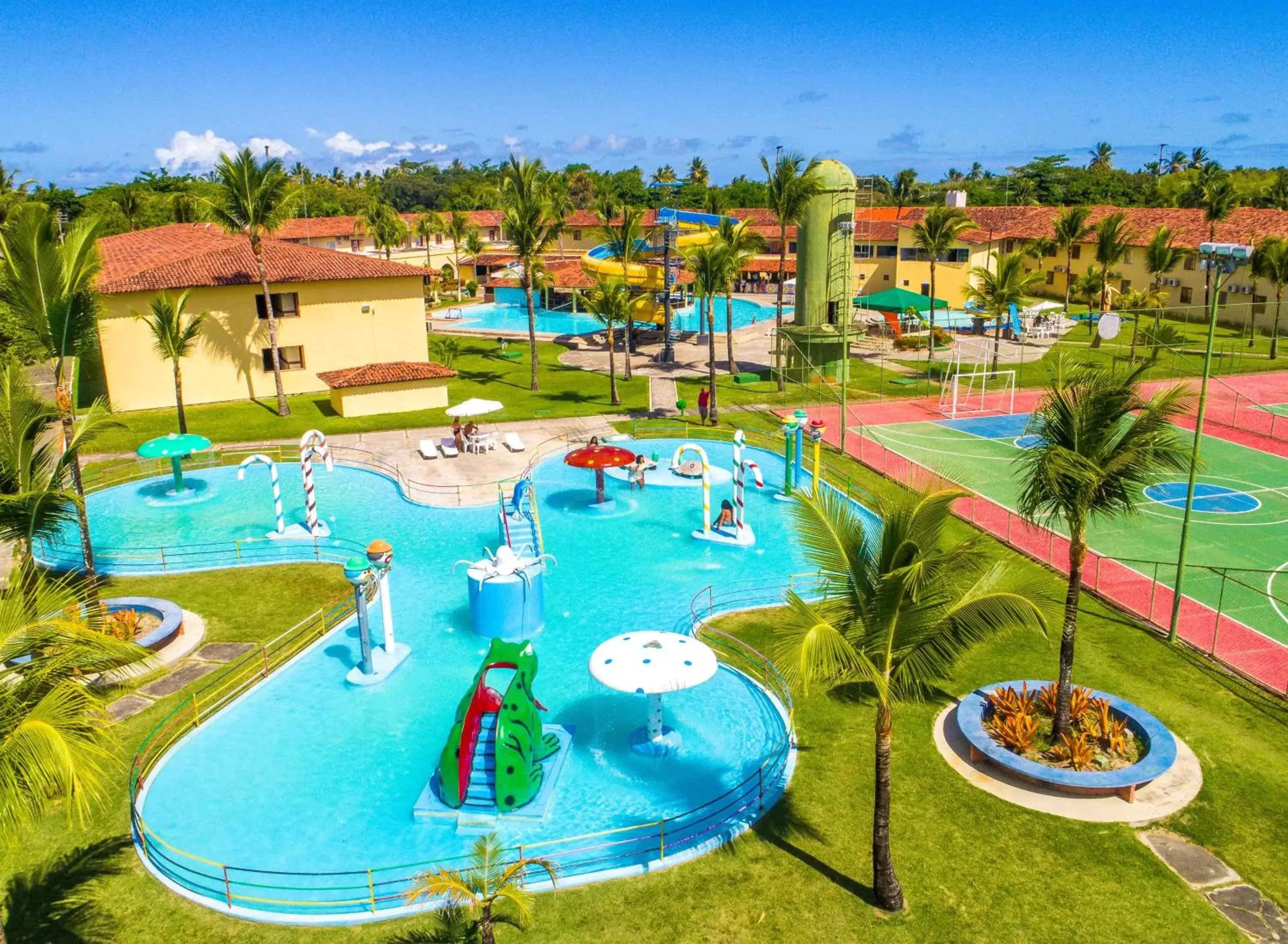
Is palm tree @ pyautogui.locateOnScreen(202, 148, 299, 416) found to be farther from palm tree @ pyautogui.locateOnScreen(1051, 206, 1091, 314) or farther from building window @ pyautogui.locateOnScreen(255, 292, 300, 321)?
palm tree @ pyautogui.locateOnScreen(1051, 206, 1091, 314)

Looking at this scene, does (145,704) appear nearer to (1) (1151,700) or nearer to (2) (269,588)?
(2) (269,588)

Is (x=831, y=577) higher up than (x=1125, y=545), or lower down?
higher up

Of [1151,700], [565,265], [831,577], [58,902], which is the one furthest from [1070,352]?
[58,902]

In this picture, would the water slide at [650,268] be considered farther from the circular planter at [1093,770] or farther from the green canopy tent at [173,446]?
the circular planter at [1093,770]

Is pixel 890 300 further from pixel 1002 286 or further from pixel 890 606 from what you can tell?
pixel 890 606

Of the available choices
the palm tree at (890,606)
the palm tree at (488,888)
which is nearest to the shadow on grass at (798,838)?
the palm tree at (890,606)

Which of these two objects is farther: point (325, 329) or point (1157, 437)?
point (325, 329)

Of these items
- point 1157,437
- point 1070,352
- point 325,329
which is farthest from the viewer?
point 1070,352
